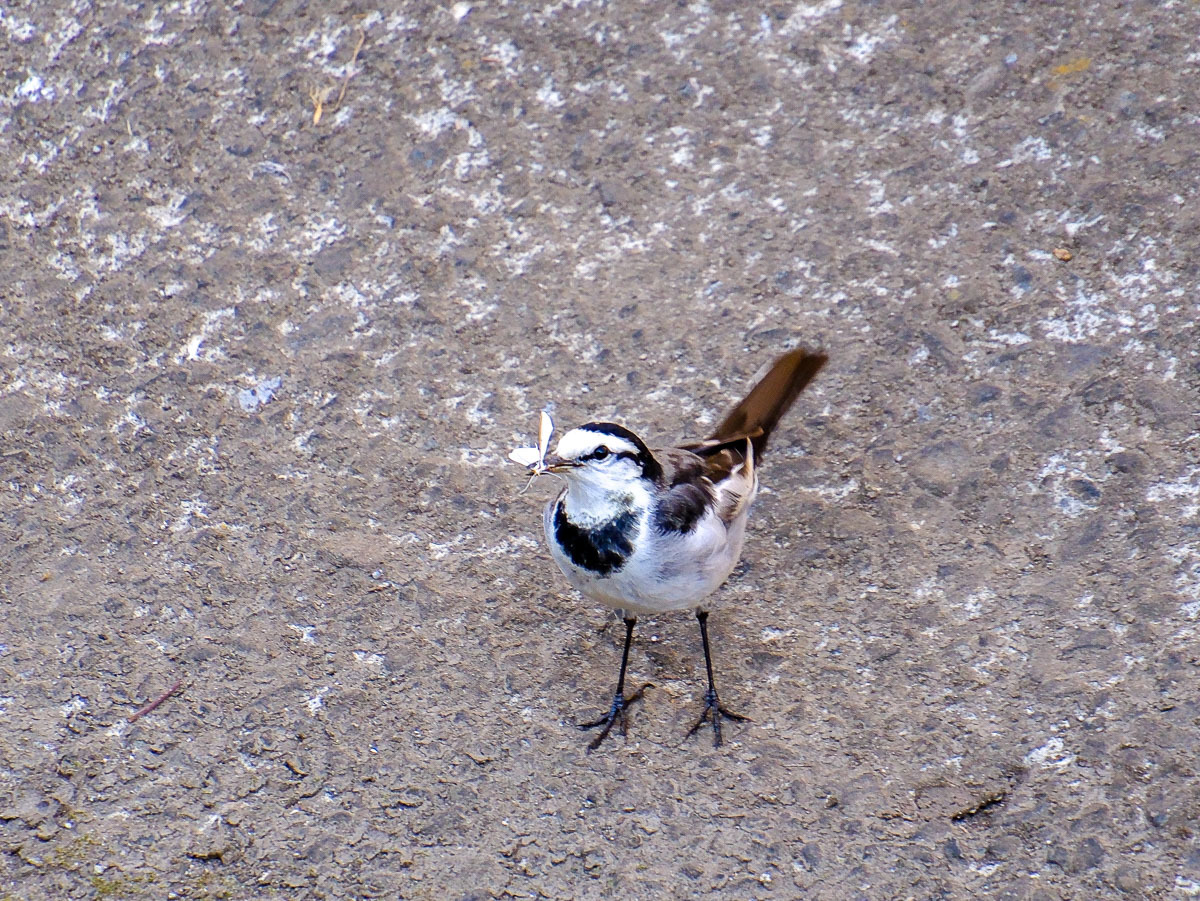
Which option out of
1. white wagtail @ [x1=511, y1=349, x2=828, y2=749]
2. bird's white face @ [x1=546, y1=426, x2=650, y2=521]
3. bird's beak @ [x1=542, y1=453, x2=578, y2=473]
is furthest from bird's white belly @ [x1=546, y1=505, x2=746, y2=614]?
bird's beak @ [x1=542, y1=453, x2=578, y2=473]

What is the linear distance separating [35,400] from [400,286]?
1393 millimetres

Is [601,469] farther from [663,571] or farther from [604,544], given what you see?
[663,571]

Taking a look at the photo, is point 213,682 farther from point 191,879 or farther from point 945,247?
point 945,247

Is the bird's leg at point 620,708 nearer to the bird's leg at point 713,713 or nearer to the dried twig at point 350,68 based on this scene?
the bird's leg at point 713,713

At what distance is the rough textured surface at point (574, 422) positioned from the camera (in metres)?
3.20

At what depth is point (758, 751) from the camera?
3.39 meters

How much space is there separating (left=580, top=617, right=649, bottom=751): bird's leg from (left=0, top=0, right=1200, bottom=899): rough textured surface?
45mm

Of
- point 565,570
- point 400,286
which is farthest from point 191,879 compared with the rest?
point 400,286

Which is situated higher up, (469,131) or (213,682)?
(469,131)

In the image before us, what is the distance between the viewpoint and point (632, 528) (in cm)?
328

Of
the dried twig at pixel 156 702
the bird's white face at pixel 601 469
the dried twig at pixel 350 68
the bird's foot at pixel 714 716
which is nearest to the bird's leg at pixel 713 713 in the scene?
the bird's foot at pixel 714 716

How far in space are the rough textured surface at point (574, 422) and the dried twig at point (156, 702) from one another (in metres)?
0.03

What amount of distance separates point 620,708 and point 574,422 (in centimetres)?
116

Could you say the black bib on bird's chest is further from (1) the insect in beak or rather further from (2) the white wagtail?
(1) the insect in beak
